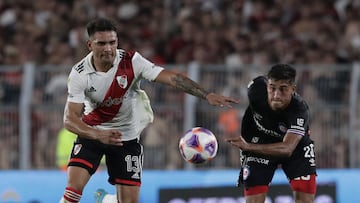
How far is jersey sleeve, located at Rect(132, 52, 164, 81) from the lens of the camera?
1045 cm

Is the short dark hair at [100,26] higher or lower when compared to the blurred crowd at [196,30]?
lower

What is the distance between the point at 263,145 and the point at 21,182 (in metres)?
5.46

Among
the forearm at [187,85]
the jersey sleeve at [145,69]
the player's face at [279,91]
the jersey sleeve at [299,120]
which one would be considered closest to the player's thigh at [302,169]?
the jersey sleeve at [299,120]

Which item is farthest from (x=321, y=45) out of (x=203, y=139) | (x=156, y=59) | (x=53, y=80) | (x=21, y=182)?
(x=203, y=139)

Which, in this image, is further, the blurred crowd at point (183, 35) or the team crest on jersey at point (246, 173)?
the blurred crowd at point (183, 35)

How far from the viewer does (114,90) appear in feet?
34.5

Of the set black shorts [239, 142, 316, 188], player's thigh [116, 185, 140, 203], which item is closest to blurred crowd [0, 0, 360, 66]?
black shorts [239, 142, 316, 188]

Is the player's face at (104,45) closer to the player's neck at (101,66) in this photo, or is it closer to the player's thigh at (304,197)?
the player's neck at (101,66)

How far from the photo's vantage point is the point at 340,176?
14.2 metres

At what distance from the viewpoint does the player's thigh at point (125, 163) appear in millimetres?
10852

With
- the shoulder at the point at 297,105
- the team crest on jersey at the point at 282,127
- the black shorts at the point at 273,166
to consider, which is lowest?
the black shorts at the point at 273,166

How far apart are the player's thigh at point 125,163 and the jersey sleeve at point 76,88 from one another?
2.49 feet

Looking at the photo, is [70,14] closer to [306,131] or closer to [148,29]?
[148,29]

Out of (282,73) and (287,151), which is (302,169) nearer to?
(287,151)
